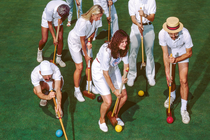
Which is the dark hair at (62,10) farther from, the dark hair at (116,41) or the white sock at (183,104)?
the white sock at (183,104)

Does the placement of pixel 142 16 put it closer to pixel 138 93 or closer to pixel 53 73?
pixel 138 93

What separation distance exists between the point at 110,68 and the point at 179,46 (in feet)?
4.40

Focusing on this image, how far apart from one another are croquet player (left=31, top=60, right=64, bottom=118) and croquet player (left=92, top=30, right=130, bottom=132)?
0.79 metres

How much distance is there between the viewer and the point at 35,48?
7145 mm

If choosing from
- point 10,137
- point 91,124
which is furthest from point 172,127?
point 10,137

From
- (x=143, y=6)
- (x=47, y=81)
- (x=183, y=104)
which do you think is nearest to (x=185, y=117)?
(x=183, y=104)

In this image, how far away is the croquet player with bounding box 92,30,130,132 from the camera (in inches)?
161

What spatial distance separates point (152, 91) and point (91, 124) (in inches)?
63.5

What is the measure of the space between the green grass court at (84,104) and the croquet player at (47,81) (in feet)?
1.33

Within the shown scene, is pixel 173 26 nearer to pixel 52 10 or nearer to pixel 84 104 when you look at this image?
pixel 84 104

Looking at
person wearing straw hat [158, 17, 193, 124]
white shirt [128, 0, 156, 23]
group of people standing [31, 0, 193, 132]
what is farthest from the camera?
white shirt [128, 0, 156, 23]

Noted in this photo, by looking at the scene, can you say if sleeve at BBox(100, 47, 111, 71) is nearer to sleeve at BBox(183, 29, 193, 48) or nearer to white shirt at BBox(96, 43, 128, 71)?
white shirt at BBox(96, 43, 128, 71)

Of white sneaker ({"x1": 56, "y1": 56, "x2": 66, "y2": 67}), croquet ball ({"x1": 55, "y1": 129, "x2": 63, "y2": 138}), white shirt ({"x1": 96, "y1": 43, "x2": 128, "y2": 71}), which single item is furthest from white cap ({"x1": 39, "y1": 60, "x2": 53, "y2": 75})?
white sneaker ({"x1": 56, "y1": 56, "x2": 66, "y2": 67})

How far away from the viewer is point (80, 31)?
16.1 ft
